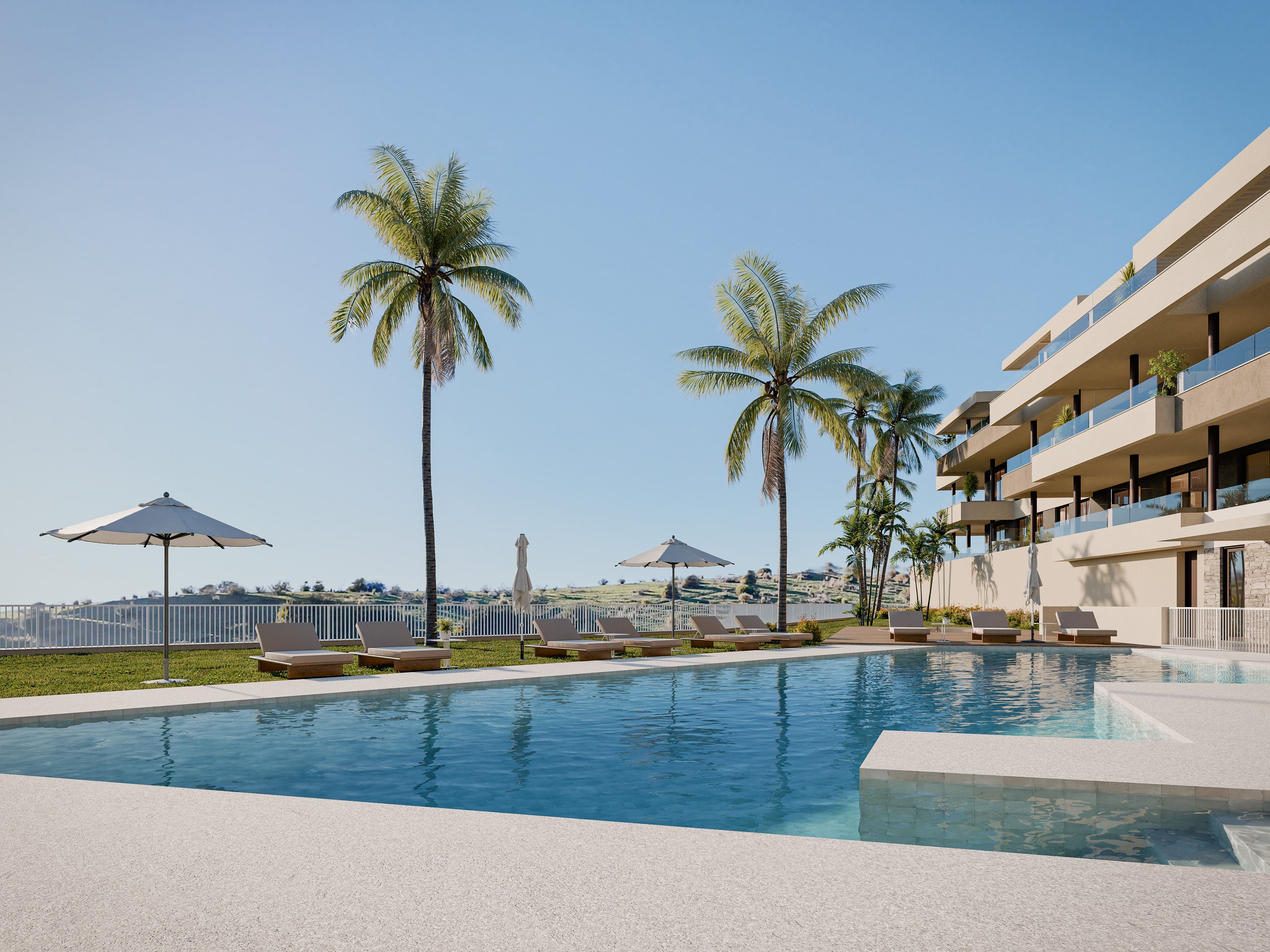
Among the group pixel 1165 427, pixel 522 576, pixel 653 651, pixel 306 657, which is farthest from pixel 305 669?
pixel 1165 427

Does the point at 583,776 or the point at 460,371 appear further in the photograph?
the point at 460,371

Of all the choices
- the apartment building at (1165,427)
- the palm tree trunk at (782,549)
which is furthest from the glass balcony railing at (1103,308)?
the palm tree trunk at (782,549)

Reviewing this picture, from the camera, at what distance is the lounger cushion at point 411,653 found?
1423 cm

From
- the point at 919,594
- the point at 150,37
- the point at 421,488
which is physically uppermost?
the point at 150,37

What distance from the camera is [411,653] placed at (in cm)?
1430

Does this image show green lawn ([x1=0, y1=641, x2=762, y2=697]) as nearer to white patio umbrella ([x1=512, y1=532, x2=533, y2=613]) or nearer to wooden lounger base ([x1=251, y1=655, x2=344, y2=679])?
wooden lounger base ([x1=251, y1=655, x2=344, y2=679])

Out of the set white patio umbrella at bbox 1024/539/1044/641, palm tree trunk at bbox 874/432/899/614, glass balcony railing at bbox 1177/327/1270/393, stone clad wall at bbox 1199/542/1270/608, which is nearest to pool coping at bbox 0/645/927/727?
white patio umbrella at bbox 1024/539/1044/641

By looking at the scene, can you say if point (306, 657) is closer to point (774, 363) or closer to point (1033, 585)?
Result: point (774, 363)

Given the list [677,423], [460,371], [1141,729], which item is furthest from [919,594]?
[1141,729]

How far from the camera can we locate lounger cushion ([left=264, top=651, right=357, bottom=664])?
13.0 m

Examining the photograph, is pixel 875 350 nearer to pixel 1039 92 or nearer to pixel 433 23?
pixel 1039 92

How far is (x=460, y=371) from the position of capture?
79.6 feet

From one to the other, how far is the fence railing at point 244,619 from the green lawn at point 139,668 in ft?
2.12

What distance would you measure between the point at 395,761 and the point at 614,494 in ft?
186
